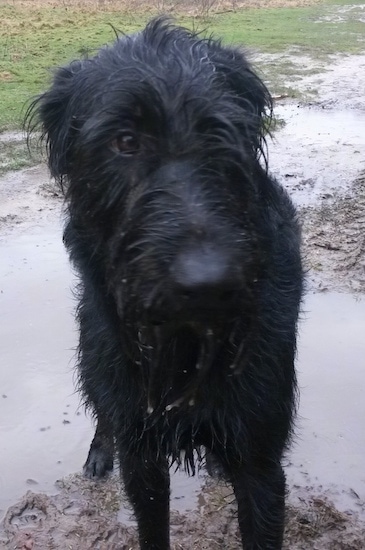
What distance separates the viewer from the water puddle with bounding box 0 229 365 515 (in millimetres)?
3541

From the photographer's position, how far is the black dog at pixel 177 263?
1.91 m

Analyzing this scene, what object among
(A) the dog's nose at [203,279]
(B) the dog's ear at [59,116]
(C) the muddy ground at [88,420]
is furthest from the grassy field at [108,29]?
(A) the dog's nose at [203,279]

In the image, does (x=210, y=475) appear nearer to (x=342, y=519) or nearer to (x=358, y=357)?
(x=342, y=519)

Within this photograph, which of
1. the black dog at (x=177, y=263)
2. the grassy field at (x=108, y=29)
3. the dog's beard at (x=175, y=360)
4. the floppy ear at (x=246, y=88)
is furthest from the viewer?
the grassy field at (x=108, y=29)

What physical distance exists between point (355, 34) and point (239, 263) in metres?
15.7

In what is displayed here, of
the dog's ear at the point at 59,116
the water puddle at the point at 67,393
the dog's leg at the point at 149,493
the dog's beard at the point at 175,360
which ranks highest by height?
the dog's ear at the point at 59,116

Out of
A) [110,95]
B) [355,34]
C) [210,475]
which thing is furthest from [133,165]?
[355,34]

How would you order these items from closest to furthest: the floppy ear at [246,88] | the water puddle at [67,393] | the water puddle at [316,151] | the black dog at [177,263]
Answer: the black dog at [177,263] → the floppy ear at [246,88] → the water puddle at [67,393] → the water puddle at [316,151]

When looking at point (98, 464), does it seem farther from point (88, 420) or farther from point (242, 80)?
point (242, 80)

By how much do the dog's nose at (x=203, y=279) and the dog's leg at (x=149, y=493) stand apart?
1.03m

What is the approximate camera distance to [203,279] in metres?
1.75

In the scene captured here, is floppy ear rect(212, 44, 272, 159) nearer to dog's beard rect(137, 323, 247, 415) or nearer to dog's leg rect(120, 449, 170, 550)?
dog's beard rect(137, 323, 247, 415)

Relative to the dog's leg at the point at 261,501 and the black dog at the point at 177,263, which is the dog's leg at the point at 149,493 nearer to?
the black dog at the point at 177,263

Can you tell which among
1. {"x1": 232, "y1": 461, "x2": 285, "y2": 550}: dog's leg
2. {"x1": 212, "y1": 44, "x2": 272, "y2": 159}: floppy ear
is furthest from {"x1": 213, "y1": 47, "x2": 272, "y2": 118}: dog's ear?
{"x1": 232, "y1": 461, "x2": 285, "y2": 550}: dog's leg
